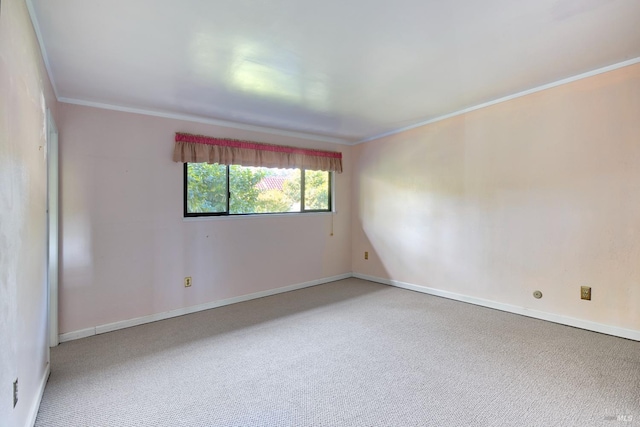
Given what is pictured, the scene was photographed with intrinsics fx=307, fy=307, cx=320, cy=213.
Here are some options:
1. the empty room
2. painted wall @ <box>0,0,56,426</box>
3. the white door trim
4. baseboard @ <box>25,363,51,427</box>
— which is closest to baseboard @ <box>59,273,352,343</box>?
the empty room

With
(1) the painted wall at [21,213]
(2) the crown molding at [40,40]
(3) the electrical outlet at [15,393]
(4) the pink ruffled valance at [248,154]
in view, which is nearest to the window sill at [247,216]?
(4) the pink ruffled valance at [248,154]

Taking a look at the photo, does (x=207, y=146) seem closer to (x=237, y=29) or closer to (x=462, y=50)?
(x=237, y=29)

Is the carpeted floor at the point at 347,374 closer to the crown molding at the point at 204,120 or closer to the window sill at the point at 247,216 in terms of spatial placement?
the window sill at the point at 247,216

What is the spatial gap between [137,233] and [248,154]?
5.04 feet

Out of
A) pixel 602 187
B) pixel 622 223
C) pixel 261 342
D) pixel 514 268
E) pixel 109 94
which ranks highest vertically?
pixel 109 94

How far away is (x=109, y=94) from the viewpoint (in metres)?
2.79

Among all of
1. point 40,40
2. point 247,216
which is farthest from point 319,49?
point 247,216

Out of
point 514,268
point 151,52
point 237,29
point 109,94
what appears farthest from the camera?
point 514,268

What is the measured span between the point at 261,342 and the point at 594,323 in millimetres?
2965

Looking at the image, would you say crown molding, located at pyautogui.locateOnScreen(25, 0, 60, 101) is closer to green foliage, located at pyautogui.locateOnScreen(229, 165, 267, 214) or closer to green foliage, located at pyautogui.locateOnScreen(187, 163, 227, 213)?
green foliage, located at pyautogui.locateOnScreen(187, 163, 227, 213)

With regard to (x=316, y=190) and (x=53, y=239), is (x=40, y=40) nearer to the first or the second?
(x=53, y=239)

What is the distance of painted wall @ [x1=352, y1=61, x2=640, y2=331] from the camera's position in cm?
260

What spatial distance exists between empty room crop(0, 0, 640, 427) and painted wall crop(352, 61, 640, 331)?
0.06 feet

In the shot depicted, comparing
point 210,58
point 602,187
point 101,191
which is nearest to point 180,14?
point 210,58
